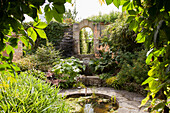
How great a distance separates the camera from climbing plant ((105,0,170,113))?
1.61 feet

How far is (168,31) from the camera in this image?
0.47 meters

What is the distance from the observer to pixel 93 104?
11.2ft

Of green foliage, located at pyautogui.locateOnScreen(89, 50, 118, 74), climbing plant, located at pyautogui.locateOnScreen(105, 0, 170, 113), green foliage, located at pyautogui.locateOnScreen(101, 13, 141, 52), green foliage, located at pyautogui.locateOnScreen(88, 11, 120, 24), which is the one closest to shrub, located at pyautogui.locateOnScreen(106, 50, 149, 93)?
green foliage, located at pyautogui.locateOnScreen(89, 50, 118, 74)

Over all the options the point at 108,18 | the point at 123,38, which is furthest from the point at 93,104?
the point at 108,18

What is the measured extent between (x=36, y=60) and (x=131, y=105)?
13.4ft

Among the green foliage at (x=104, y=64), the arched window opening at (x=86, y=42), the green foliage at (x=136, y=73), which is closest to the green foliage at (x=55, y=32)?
the arched window opening at (x=86, y=42)

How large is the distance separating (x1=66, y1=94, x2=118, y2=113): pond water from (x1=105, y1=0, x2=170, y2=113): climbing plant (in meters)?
2.46

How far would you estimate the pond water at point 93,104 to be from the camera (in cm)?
306

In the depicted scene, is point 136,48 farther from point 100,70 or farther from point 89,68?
point 89,68

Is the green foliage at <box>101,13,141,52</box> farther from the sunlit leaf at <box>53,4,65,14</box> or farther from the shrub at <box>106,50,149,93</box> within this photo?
the sunlit leaf at <box>53,4,65,14</box>

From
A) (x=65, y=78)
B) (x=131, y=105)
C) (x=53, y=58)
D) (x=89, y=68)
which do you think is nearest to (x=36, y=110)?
(x=131, y=105)

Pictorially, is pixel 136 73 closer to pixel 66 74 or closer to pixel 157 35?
pixel 66 74

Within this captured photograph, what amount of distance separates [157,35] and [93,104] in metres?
3.23

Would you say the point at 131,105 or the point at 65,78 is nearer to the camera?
the point at 131,105
